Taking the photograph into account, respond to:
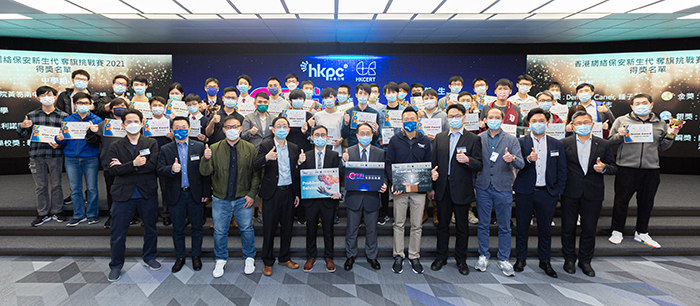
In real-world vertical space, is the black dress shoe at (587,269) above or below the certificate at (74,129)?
below

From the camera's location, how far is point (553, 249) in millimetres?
4227

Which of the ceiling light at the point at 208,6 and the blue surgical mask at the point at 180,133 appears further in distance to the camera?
the ceiling light at the point at 208,6

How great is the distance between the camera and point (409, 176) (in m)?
3.59

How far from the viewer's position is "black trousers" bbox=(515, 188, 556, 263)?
12.2ft

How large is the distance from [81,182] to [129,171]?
6.18 ft

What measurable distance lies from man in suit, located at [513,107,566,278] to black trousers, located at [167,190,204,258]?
378 centimetres

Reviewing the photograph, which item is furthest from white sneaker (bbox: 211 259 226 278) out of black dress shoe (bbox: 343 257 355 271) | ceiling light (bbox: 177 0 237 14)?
ceiling light (bbox: 177 0 237 14)

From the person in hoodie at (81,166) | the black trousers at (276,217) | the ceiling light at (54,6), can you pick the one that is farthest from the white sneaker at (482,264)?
the ceiling light at (54,6)

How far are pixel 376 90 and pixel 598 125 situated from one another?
3.09 metres

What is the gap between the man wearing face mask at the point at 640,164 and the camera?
4.25m

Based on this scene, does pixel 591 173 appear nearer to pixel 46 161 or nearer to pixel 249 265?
pixel 249 265

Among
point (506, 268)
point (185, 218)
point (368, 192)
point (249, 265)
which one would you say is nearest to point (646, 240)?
point (506, 268)

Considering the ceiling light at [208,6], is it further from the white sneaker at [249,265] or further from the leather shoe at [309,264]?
the leather shoe at [309,264]

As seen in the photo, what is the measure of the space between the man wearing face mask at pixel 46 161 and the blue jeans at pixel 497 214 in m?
5.90
